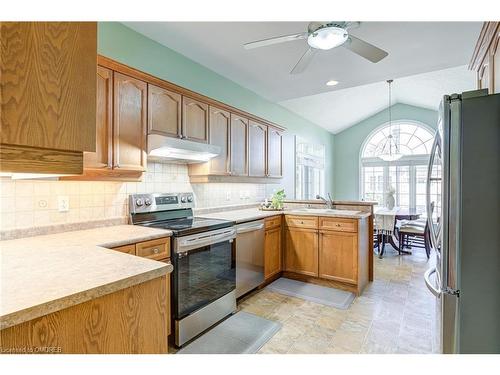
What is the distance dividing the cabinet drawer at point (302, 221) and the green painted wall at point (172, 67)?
5.53 feet

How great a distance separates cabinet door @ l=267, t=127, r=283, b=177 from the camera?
3.91 meters

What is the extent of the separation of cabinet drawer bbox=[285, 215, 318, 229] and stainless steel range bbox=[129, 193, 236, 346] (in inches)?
43.9

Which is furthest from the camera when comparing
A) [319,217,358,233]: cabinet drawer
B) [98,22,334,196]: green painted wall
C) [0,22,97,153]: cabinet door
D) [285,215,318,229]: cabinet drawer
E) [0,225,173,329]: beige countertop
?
[285,215,318,229]: cabinet drawer

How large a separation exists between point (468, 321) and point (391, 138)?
21.3 feet

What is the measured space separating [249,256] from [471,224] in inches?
77.3

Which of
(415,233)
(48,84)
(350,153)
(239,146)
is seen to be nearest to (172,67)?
(239,146)

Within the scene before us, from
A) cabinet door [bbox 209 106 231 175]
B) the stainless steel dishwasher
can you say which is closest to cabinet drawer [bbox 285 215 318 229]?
the stainless steel dishwasher

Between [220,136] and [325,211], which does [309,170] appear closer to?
[325,211]

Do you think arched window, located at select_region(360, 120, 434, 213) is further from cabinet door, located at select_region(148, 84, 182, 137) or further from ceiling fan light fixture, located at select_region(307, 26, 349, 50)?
cabinet door, located at select_region(148, 84, 182, 137)

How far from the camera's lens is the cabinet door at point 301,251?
132 inches

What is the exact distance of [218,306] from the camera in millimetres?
2406

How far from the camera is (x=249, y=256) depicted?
292 centimetres
